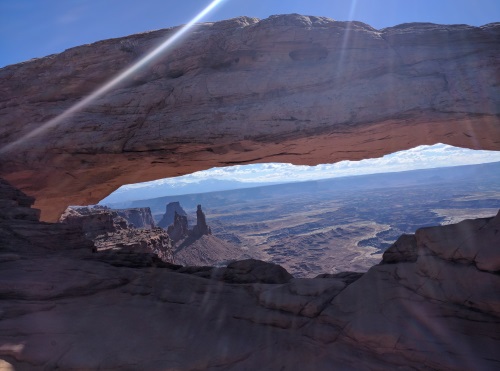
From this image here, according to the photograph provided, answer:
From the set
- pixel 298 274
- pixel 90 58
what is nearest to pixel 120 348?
pixel 90 58

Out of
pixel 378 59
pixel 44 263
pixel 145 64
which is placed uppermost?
pixel 145 64

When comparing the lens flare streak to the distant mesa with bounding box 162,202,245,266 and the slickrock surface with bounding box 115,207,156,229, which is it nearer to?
the distant mesa with bounding box 162,202,245,266

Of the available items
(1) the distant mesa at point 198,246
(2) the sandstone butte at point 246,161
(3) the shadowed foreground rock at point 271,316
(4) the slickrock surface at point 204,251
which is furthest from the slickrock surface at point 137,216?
(3) the shadowed foreground rock at point 271,316

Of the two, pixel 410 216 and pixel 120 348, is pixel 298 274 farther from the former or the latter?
pixel 410 216

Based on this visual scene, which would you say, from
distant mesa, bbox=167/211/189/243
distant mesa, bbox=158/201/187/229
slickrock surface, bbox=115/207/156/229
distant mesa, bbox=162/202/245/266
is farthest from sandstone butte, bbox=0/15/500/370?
distant mesa, bbox=158/201/187/229

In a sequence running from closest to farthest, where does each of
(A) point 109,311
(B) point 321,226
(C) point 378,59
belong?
(A) point 109,311 → (C) point 378,59 → (B) point 321,226

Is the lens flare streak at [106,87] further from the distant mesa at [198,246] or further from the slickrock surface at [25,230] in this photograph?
the distant mesa at [198,246]
